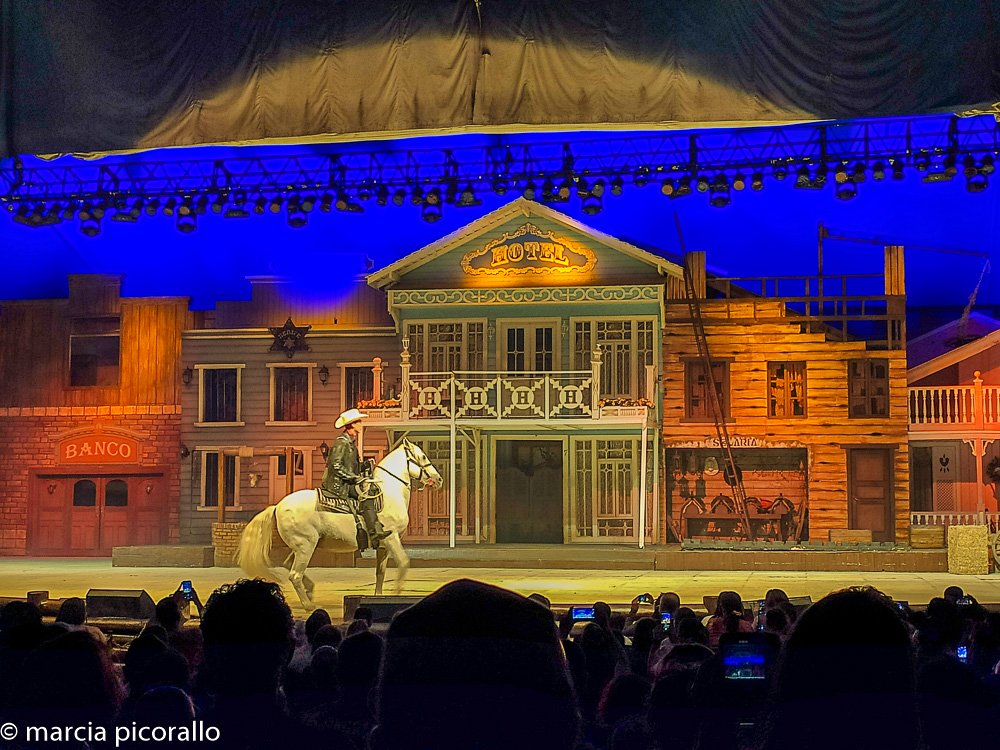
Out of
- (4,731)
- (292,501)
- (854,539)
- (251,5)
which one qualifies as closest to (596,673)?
(4,731)

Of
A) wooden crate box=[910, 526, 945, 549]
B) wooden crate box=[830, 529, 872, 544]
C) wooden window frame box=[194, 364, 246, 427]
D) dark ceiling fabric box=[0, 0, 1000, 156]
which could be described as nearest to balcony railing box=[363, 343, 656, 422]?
wooden window frame box=[194, 364, 246, 427]

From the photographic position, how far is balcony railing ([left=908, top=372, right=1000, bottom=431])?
2428 centimetres

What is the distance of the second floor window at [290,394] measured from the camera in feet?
87.1

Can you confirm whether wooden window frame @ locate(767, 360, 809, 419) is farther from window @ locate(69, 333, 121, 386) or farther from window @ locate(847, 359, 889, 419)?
window @ locate(69, 333, 121, 386)

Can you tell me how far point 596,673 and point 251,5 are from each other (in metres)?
8.00

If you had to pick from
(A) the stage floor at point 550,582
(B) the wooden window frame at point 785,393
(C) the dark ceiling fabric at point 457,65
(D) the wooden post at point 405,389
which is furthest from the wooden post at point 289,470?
(C) the dark ceiling fabric at point 457,65

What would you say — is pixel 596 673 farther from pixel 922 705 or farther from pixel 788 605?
pixel 788 605

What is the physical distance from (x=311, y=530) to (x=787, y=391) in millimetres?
12528

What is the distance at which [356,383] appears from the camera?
86.4ft

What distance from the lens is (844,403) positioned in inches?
966

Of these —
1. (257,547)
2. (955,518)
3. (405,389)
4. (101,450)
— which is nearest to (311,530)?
(257,547)

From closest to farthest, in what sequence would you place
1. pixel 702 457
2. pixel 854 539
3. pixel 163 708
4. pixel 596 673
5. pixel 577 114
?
pixel 163 708 < pixel 596 673 < pixel 577 114 < pixel 854 539 < pixel 702 457

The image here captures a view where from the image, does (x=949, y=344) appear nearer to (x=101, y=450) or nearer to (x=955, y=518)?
(x=955, y=518)

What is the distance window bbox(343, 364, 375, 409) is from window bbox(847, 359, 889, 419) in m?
10.2
